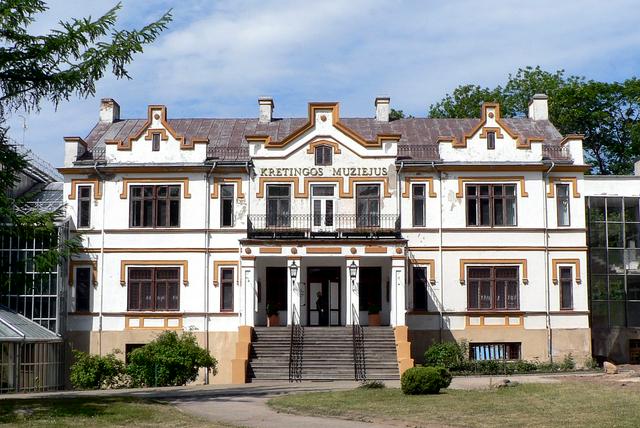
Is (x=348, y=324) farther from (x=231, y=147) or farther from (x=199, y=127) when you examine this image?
(x=199, y=127)

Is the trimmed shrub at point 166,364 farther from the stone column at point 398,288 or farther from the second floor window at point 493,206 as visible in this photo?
the second floor window at point 493,206

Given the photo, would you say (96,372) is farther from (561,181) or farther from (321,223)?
(561,181)

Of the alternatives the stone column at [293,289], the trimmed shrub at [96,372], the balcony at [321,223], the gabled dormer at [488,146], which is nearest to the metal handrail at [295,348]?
the stone column at [293,289]

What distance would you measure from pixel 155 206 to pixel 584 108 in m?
27.1

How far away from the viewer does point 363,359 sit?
31.9 meters

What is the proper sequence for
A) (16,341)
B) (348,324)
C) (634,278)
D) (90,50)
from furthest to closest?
(634,278) < (348,324) < (16,341) < (90,50)

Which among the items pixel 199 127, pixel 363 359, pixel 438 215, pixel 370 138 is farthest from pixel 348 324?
pixel 199 127

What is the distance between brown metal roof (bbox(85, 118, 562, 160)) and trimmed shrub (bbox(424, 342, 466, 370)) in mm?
8568

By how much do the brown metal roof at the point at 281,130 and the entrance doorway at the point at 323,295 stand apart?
5.88 m

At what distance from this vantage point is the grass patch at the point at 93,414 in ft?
57.8

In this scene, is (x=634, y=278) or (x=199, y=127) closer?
(x=634, y=278)

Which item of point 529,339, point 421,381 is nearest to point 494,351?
point 529,339

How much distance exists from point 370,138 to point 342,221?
4.68m

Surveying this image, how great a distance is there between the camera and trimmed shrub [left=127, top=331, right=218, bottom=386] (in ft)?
103
